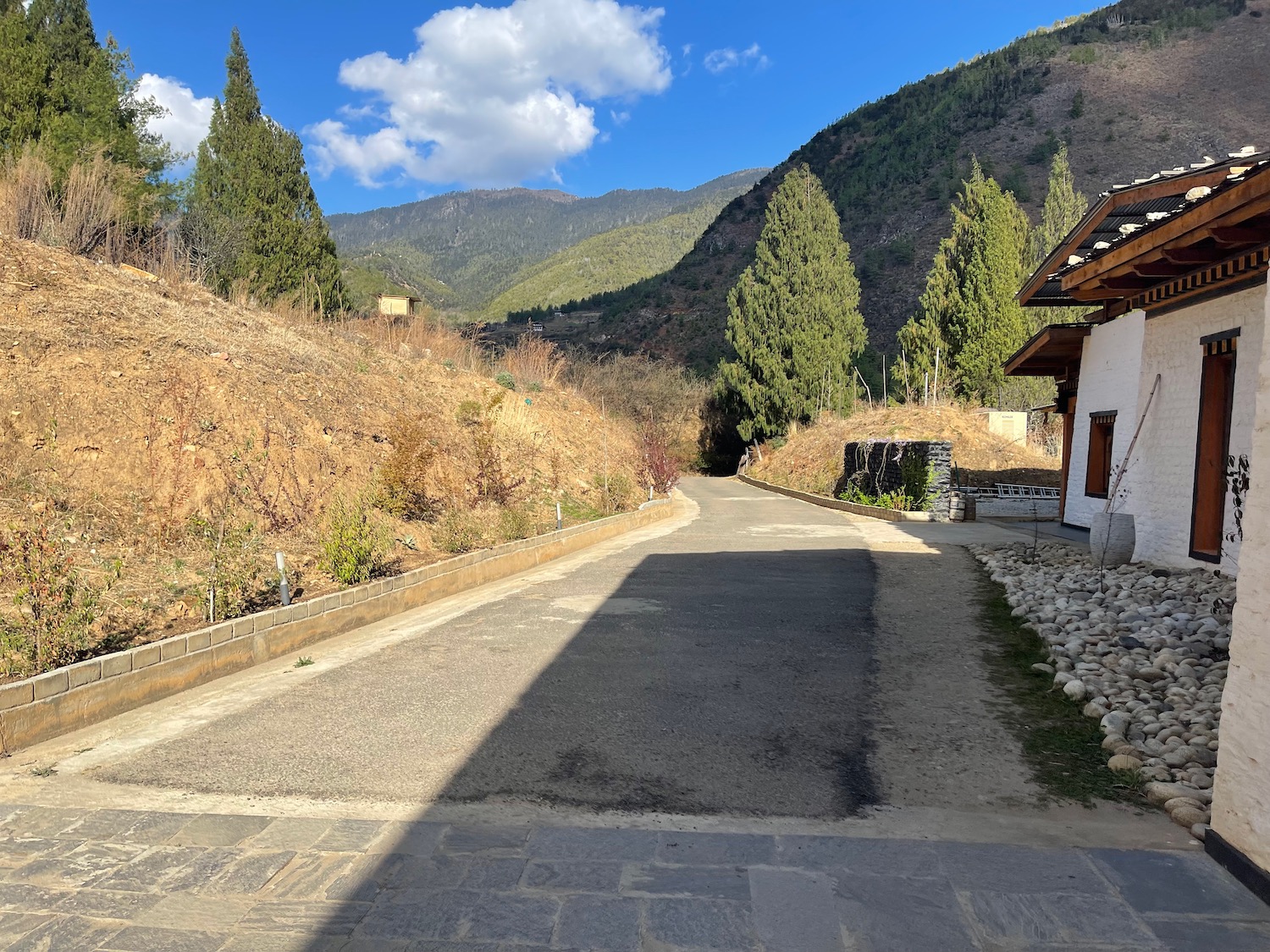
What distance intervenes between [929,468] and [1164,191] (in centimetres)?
1049

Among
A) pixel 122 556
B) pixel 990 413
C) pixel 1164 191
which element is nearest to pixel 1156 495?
pixel 1164 191

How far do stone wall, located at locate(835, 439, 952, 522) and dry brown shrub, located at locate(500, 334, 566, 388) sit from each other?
909 cm

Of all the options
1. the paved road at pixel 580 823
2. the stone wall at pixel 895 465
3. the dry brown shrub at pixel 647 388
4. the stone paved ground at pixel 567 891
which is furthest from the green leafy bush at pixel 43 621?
the dry brown shrub at pixel 647 388

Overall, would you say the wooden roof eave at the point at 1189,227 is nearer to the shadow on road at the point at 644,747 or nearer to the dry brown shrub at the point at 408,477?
the shadow on road at the point at 644,747

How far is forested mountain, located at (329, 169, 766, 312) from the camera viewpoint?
9062 centimetres

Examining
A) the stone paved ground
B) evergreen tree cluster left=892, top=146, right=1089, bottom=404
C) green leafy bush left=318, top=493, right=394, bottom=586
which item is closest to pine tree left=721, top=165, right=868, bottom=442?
evergreen tree cluster left=892, top=146, right=1089, bottom=404

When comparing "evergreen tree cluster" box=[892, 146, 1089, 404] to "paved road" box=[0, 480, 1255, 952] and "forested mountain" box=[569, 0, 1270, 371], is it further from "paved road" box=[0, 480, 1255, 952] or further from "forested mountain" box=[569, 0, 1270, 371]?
"paved road" box=[0, 480, 1255, 952]

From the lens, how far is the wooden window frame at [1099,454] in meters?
13.0

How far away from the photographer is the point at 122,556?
7.16 m

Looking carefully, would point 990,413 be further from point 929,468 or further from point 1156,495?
point 1156,495

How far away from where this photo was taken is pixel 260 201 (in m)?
23.8

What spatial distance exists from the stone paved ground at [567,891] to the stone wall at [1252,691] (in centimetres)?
21

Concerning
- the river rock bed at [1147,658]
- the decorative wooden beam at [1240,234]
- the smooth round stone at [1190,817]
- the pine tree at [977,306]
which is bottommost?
the smooth round stone at [1190,817]

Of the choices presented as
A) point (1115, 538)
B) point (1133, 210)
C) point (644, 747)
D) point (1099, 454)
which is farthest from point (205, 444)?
point (1099, 454)
